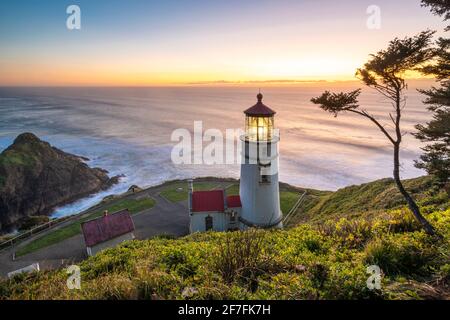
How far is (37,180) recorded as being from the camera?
33.9 metres

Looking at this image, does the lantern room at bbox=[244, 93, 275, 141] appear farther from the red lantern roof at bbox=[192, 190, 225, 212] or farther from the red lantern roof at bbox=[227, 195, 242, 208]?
the red lantern roof at bbox=[192, 190, 225, 212]

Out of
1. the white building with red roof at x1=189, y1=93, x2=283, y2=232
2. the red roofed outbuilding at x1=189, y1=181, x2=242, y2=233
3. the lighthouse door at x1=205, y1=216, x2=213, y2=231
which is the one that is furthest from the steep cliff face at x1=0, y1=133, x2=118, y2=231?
the white building with red roof at x1=189, y1=93, x2=283, y2=232

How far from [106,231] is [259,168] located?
34.7ft

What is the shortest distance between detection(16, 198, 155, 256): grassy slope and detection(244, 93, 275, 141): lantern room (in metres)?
13.9

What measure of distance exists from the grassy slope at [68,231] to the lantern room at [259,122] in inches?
547

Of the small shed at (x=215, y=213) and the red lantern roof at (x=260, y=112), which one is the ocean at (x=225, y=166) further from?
the red lantern roof at (x=260, y=112)

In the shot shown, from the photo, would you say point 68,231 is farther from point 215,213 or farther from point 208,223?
point 215,213

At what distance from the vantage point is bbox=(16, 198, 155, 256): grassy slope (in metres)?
18.8

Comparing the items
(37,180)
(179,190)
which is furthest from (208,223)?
(37,180)

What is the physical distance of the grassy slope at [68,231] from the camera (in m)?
18.8

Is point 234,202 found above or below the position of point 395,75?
below

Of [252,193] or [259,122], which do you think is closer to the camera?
[259,122]

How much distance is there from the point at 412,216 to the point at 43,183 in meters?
38.2

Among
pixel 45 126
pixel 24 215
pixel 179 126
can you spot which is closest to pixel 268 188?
pixel 24 215
